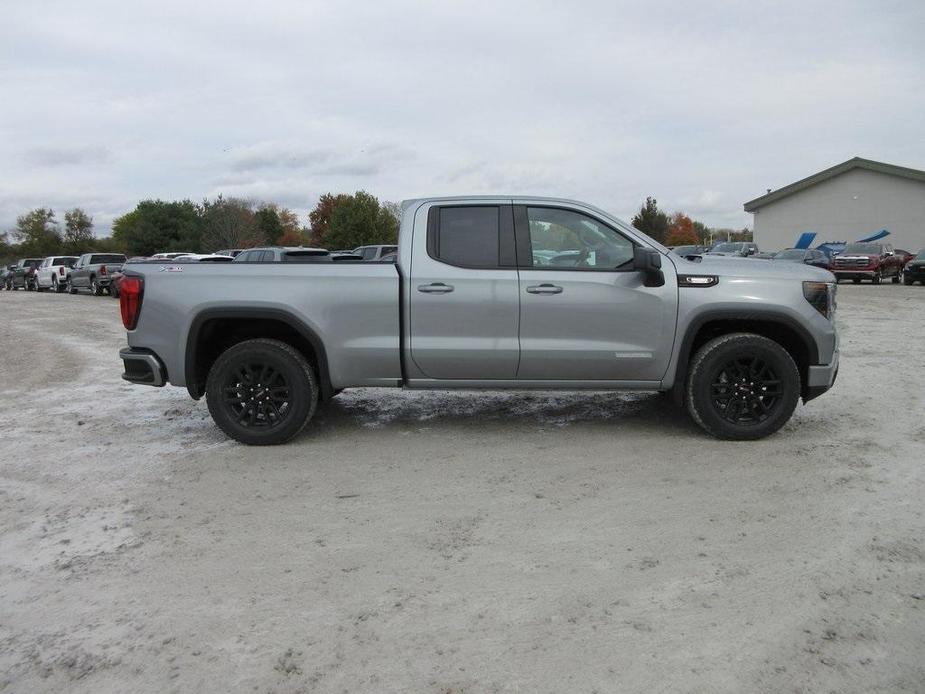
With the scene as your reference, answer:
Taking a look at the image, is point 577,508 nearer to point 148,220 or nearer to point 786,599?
point 786,599

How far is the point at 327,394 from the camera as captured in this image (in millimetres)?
5684

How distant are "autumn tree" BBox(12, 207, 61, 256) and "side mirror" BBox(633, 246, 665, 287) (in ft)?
282

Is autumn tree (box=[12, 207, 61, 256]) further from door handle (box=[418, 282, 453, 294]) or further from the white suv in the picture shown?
door handle (box=[418, 282, 453, 294])

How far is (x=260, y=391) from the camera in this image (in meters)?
5.62

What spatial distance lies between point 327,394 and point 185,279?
4.65 ft

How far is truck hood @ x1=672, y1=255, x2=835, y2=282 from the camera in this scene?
18.1 feet

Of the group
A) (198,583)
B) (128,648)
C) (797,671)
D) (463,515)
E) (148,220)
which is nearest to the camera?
(797,671)

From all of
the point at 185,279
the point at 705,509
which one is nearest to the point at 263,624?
the point at 705,509

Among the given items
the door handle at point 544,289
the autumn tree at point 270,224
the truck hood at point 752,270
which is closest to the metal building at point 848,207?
the truck hood at point 752,270

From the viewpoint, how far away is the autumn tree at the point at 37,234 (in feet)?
259

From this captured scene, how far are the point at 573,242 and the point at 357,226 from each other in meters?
56.1

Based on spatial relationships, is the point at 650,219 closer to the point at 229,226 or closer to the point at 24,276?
the point at 229,226

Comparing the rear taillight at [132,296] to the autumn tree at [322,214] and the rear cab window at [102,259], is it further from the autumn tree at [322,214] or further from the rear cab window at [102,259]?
the autumn tree at [322,214]

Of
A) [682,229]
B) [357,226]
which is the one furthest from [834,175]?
[682,229]
